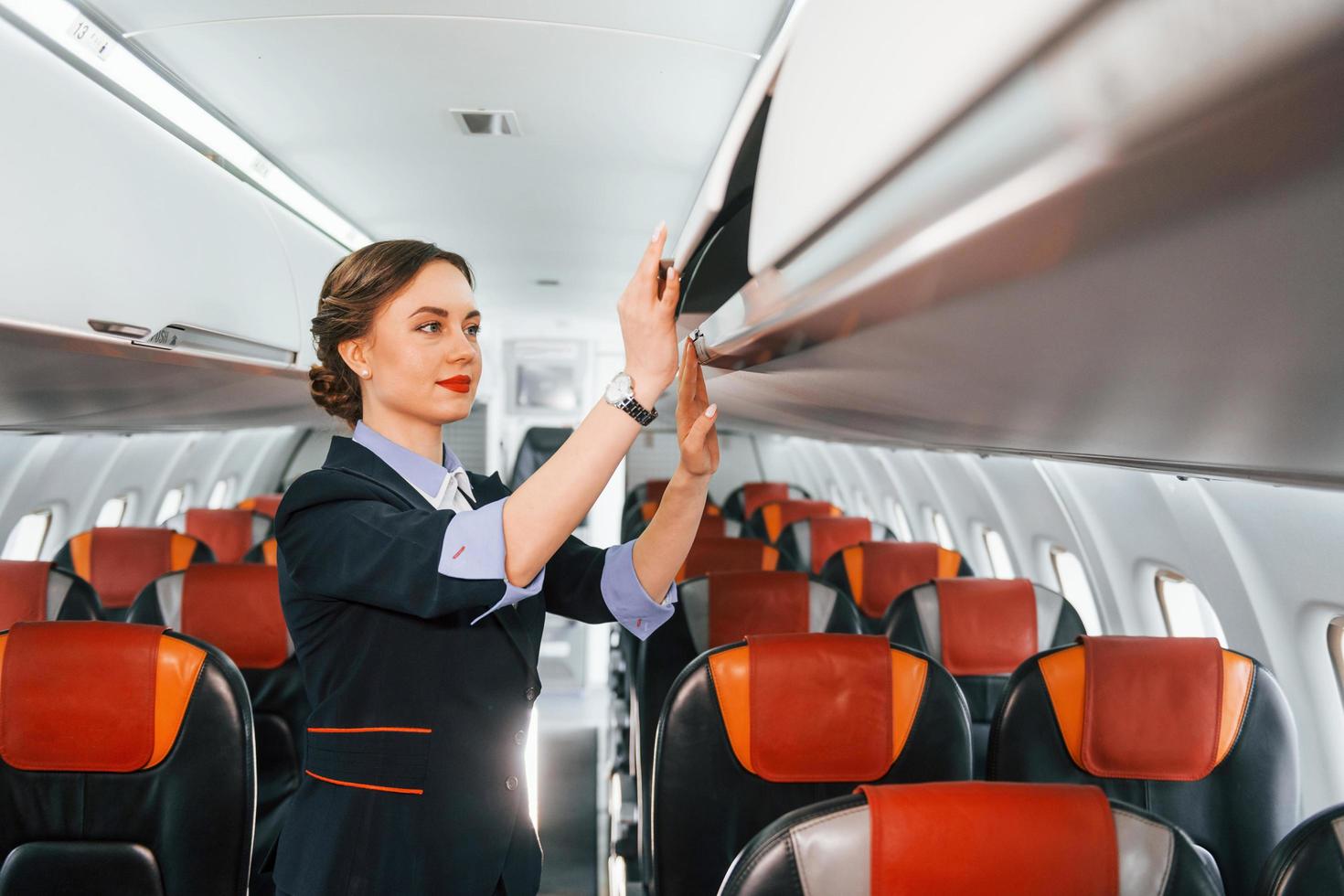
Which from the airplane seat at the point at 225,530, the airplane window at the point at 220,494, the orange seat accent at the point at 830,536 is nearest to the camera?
the orange seat accent at the point at 830,536

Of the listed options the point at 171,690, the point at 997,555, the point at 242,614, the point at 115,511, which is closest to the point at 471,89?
the point at 171,690

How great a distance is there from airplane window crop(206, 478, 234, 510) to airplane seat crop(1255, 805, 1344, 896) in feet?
28.3

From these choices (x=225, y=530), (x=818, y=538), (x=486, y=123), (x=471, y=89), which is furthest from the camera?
(x=225, y=530)

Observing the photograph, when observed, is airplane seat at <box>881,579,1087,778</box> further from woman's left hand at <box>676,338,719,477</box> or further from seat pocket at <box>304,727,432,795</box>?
seat pocket at <box>304,727,432,795</box>

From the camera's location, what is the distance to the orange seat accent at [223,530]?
6305mm

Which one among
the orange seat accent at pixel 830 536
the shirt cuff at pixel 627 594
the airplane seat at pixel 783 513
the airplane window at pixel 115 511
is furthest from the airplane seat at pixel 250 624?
the airplane seat at pixel 783 513

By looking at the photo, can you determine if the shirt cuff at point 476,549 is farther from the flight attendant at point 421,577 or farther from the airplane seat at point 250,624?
the airplane seat at point 250,624

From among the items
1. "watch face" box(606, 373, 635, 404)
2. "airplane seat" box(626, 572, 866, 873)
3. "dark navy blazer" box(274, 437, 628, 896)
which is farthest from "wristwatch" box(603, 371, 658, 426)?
"airplane seat" box(626, 572, 866, 873)

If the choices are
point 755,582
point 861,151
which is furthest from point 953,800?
point 755,582

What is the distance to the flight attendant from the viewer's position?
4.41 ft

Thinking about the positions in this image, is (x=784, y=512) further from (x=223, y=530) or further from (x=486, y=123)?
(x=486, y=123)

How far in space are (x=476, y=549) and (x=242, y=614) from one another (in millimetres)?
2389

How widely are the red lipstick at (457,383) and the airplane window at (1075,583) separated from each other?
13.0 ft

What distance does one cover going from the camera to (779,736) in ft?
7.48
